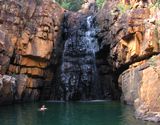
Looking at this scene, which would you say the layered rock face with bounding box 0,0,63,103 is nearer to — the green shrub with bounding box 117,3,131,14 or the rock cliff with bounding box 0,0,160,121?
the rock cliff with bounding box 0,0,160,121

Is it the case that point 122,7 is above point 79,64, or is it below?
above

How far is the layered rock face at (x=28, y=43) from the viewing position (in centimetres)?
3334

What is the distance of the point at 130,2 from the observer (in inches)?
1380

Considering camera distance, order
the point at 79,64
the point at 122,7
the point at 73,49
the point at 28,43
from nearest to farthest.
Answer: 1. the point at 122,7
2. the point at 28,43
3. the point at 79,64
4. the point at 73,49

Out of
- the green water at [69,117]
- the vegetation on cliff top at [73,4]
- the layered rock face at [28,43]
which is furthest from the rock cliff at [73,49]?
the vegetation on cliff top at [73,4]

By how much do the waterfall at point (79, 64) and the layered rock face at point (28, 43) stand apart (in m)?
1.93

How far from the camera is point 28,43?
3556 cm

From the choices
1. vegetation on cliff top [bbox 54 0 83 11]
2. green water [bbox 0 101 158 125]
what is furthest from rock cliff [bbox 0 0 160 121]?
vegetation on cliff top [bbox 54 0 83 11]

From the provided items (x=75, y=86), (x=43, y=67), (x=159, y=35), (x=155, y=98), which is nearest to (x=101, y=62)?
(x=75, y=86)

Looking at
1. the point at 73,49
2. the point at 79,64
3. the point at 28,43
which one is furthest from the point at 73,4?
the point at 28,43

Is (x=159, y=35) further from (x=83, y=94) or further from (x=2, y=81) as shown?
(x=2, y=81)

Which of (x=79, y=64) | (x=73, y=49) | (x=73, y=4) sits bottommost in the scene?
(x=79, y=64)

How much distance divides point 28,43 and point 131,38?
1121 centimetres

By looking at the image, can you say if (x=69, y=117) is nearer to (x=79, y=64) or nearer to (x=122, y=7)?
(x=79, y=64)
